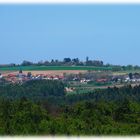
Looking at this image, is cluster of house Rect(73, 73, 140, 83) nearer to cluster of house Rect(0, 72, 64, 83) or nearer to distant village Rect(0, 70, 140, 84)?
distant village Rect(0, 70, 140, 84)

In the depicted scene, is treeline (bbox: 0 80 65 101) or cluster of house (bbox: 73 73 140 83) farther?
cluster of house (bbox: 73 73 140 83)

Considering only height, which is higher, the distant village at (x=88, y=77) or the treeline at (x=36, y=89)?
the distant village at (x=88, y=77)

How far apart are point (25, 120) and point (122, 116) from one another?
308 cm

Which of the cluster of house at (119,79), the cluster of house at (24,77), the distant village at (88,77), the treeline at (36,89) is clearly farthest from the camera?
the cluster of house at (119,79)

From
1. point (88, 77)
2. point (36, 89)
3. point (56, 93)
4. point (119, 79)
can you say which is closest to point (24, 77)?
point (36, 89)

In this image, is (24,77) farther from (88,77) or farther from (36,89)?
(88,77)

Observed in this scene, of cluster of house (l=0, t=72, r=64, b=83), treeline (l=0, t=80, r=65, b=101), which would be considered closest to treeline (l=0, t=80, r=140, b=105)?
treeline (l=0, t=80, r=65, b=101)

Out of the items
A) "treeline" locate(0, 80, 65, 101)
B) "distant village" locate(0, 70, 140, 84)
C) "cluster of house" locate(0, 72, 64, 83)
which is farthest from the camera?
"distant village" locate(0, 70, 140, 84)

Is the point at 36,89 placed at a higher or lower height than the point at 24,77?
lower

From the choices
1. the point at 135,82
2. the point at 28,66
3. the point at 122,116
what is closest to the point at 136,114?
the point at 122,116

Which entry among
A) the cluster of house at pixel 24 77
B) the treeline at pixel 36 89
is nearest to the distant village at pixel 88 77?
the cluster of house at pixel 24 77

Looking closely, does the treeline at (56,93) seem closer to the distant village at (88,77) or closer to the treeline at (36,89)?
the treeline at (36,89)

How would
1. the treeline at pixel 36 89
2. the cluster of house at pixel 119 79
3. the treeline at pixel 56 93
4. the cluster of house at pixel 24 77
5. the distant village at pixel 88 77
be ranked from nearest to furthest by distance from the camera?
the treeline at pixel 56 93
the treeline at pixel 36 89
the cluster of house at pixel 24 77
the distant village at pixel 88 77
the cluster of house at pixel 119 79

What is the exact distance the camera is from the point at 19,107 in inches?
520
